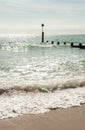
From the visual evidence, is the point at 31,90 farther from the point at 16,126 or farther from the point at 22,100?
the point at 16,126

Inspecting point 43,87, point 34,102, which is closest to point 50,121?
point 34,102

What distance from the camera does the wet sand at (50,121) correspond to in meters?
6.24

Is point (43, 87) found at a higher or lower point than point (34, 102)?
lower

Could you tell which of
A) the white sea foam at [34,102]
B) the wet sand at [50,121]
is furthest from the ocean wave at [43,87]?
the wet sand at [50,121]

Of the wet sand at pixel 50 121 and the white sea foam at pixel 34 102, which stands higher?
the wet sand at pixel 50 121

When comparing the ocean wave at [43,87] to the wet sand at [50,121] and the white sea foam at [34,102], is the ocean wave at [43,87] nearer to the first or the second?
the white sea foam at [34,102]

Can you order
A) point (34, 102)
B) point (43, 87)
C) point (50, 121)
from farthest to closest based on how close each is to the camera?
point (43, 87) < point (34, 102) < point (50, 121)

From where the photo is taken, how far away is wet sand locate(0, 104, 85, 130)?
20.5 ft

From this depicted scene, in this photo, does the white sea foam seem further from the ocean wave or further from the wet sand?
the ocean wave

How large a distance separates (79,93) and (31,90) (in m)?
1.84

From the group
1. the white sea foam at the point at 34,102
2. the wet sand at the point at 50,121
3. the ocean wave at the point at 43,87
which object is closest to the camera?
the wet sand at the point at 50,121

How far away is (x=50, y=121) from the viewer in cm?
663

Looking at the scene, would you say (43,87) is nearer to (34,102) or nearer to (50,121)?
(34,102)

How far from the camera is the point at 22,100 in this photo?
8.59m
